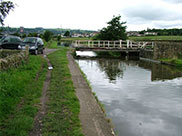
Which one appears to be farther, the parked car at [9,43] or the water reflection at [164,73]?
the parked car at [9,43]

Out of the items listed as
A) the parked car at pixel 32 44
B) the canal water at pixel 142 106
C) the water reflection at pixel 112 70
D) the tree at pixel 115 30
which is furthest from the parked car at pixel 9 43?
the tree at pixel 115 30

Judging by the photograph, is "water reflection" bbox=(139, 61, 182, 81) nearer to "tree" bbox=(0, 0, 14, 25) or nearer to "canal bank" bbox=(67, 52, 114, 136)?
"canal bank" bbox=(67, 52, 114, 136)

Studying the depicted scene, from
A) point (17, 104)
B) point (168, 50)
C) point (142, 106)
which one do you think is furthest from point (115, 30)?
point (17, 104)

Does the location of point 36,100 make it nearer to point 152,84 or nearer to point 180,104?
point 180,104

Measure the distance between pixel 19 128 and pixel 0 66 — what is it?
14.7 ft

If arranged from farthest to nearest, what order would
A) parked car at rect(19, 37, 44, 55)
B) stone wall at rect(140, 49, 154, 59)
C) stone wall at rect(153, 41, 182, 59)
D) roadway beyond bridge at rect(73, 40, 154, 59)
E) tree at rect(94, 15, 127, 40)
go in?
tree at rect(94, 15, 127, 40), roadway beyond bridge at rect(73, 40, 154, 59), stone wall at rect(140, 49, 154, 59), stone wall at rect(153, 41, 182, 59), parked car at rect(19, 37, 44, 55)

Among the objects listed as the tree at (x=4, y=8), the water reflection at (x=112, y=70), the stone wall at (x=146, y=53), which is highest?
the tree at (x=4, y=8)

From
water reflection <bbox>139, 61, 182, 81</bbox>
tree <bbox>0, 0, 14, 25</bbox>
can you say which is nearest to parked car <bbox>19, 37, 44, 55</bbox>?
water reflection <bbox>139, 61, 182, 81</bbox>

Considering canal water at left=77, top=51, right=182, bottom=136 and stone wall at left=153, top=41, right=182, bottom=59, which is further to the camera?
stone wall at left=153, top=41, right=182, bottom=59

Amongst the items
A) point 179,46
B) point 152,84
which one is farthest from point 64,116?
point 179,46

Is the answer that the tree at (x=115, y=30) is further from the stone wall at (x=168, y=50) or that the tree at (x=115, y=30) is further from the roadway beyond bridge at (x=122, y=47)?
the stone wall at (x=168, y=50)

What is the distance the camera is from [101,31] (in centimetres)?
3912

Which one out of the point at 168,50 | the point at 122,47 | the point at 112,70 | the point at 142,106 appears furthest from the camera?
the point at 122,47

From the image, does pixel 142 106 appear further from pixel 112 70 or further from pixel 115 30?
pixel 115 30
